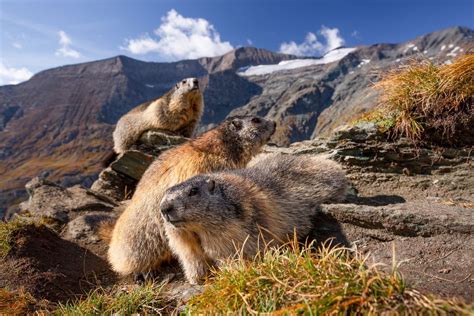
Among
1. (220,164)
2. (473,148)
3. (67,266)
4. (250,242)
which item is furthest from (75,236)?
(473,148)

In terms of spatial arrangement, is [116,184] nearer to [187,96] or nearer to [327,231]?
[187,96]

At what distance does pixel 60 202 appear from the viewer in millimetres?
11523

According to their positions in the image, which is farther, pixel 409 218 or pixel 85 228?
pixel 85 228

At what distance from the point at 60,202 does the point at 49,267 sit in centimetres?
470

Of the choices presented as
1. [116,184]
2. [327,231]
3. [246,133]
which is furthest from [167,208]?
[116,184]

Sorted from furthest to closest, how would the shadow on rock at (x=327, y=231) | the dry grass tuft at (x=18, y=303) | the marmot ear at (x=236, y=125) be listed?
the marmot ear at (x=236, y=125), the shadow on rock at (x=327, y=231), the dry grass tuft at (x=18, y=303)

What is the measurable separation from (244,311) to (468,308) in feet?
6.11

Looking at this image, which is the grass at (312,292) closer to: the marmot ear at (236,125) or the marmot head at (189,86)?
the marmot ear at (236,125)

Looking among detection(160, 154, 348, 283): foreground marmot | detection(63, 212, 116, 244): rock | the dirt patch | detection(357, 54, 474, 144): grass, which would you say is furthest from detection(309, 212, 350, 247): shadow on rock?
detection(63, 212, 116, 244): rock

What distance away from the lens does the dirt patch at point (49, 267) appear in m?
6.52

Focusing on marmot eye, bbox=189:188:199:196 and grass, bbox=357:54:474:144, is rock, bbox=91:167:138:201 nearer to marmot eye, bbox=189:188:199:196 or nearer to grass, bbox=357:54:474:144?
marmot eye, bbox=189:188:199:196

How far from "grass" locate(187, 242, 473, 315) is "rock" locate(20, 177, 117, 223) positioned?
26.0 ft

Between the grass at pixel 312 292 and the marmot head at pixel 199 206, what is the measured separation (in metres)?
1.01

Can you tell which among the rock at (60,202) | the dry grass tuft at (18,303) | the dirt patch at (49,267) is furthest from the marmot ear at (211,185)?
the rock at (60,202)
